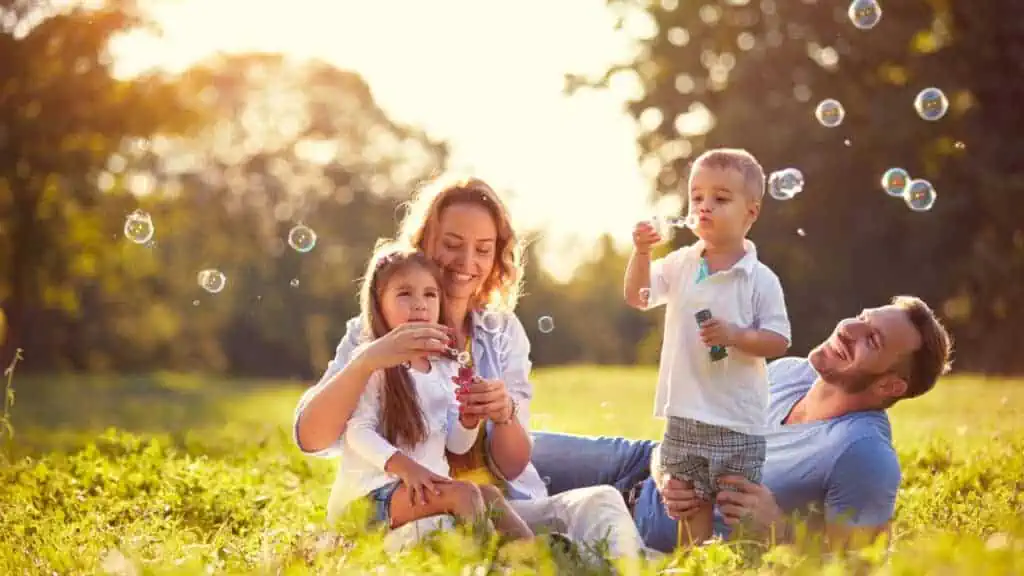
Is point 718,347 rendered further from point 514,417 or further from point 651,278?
point 514,417

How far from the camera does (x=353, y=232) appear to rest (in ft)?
88.8

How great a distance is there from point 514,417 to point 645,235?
75 centimetres

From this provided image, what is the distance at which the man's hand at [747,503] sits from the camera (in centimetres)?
421

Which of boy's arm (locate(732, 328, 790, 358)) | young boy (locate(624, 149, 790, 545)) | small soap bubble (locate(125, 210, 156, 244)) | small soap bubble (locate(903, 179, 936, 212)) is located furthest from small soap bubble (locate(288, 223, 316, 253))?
small soap bubble (locate(903, 179, 936, 212))

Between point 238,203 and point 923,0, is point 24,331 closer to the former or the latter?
point 238,203

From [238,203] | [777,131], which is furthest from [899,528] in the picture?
[238,203]

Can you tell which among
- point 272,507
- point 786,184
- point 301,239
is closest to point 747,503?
point 786,184

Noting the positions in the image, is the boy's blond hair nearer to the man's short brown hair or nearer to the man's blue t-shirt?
the man's short brown hair

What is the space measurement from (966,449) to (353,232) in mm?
21396

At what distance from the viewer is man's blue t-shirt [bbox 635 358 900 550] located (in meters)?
4.28

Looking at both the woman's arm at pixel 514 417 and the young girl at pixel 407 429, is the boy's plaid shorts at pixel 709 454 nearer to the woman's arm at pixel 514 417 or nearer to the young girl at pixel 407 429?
the woman's arm at pixel 514 417

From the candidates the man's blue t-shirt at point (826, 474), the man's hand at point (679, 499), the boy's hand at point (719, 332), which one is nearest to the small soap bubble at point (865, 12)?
the man's blue t-shirt at point (826, 474)

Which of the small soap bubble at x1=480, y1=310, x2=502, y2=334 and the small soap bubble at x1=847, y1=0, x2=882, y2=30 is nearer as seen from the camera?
the small soap bubble at x1=480, y1=310, x2=502, y2=334

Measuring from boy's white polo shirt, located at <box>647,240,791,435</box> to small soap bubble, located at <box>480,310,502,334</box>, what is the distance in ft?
1.97
